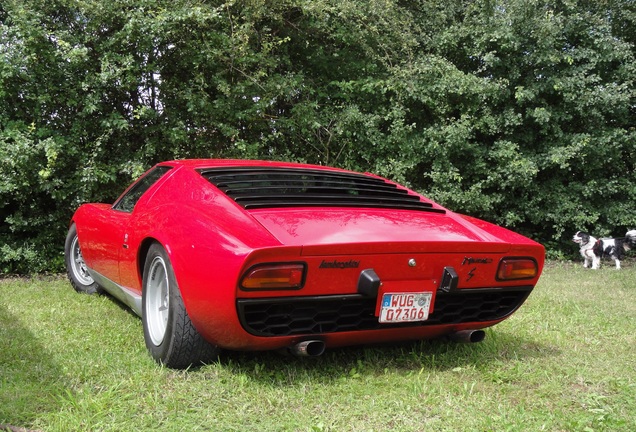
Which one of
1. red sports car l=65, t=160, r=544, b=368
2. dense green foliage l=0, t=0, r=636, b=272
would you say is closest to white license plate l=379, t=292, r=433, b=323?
red sports car l=65, t=160, r=544, b=368

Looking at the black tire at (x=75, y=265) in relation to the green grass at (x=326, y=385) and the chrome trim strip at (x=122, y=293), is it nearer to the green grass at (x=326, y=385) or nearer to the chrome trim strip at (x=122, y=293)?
the chrome trim strip at (x=122, y=293)

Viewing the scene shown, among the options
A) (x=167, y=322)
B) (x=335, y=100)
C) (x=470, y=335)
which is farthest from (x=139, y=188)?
(x=335, y=100)

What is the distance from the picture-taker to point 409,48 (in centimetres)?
917

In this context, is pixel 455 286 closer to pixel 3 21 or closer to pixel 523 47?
pixel 3 21

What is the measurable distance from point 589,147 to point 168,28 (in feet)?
22.6

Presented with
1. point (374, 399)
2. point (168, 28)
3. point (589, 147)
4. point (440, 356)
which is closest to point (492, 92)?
point (589, 147)

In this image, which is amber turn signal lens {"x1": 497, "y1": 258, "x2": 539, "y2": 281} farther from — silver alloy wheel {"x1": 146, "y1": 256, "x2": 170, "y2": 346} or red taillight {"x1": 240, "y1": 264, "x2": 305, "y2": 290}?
silver alloy wheel {"x1": 146, "y1": 256, "x2": 170, "y2": 346}

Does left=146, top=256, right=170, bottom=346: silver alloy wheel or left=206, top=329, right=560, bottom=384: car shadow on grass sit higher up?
left=146, top=256, right=170, bottom=346: silver alloy wheel

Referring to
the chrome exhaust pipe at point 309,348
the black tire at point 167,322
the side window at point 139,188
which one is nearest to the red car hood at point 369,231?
the chrome exhaust pipe at point 309,348

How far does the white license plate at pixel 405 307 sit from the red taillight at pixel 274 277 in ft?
1.53

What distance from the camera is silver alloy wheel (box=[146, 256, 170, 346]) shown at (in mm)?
3135

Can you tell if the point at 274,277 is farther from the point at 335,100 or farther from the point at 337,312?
the point at 335,100

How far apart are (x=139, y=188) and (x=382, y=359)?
218cm

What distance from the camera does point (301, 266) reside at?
98.7 inches
